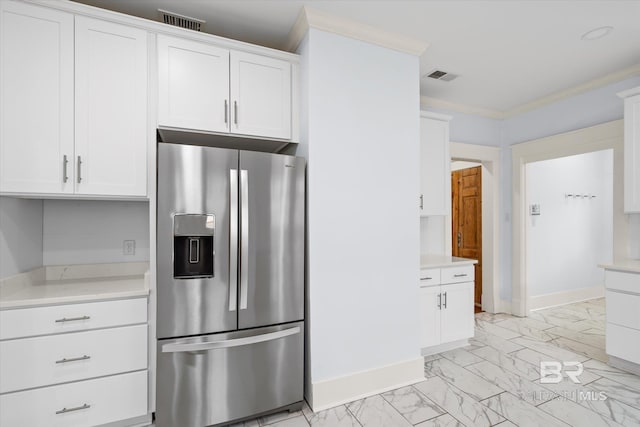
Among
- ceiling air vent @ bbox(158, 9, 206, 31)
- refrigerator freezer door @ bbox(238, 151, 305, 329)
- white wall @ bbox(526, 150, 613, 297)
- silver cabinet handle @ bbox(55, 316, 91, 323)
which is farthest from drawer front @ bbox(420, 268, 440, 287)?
ceiling air vent @ bbox(158, 9, 206, 31)

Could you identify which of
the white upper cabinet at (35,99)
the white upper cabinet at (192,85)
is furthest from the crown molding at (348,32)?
the white upper cabinet at (35,99)

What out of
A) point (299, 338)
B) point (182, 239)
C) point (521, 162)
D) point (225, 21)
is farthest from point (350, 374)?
Answer: point (521, 162)

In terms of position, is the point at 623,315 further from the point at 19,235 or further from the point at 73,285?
the point at 19,235

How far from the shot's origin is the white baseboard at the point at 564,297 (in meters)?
4.53

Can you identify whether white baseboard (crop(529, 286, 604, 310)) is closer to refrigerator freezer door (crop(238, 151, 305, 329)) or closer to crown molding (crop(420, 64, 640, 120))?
crown molding (crop(420, 64, 640, 120))

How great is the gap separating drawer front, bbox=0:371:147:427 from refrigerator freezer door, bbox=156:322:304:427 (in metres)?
0.21

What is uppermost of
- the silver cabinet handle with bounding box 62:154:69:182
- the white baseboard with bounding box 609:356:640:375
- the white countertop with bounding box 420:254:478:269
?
the silver cabinet handle with bounding box 62:154:69:182

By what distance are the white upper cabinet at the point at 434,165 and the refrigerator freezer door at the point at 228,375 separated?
1996 mm

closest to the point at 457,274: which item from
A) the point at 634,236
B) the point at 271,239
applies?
the point at 634,236

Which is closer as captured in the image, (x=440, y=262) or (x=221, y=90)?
(x=221, y=90)

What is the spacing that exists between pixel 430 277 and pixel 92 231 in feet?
9.56

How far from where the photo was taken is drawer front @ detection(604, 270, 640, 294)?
263 centimetres

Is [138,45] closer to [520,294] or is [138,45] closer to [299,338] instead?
[299,338]

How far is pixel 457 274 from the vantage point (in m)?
3.18
